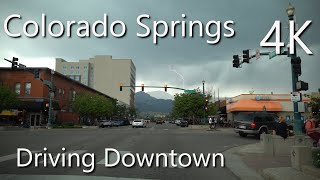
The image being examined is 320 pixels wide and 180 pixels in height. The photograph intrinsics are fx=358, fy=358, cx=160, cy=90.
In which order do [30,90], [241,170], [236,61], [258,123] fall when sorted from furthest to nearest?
[30,90], [258,123], [236,61], [241,170]

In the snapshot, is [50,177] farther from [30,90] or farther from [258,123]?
[30,90]

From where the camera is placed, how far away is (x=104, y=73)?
165 m

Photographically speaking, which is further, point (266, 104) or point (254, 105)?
point (266, 104)

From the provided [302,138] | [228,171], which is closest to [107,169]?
[228,171]

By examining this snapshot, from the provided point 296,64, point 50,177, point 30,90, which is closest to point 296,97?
point 296,64

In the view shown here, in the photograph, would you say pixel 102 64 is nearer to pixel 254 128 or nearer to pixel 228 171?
pixel 254 128

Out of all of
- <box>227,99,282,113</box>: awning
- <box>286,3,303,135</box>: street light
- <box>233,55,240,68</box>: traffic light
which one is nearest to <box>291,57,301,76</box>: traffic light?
<box>286,3,303,135</box>: street light

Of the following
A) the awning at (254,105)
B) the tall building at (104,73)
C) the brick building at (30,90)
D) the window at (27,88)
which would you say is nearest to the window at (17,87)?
the brick building at (30,90)

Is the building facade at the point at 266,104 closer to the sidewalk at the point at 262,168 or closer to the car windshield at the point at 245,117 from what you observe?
the car windshield at the point at 245,117

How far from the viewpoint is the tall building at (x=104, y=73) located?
162 metres

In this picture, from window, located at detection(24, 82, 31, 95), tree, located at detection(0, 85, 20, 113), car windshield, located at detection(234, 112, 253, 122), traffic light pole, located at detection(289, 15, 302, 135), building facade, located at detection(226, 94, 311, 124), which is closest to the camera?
traffic light pole, located at detection(289, 15, 302, 135)

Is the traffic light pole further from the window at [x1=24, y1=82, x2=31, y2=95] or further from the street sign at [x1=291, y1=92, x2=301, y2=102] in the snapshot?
the window at [x1=24, y1=82, x2=31, y2=95]

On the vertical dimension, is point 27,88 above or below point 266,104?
above

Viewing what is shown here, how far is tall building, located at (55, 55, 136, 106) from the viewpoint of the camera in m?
162
